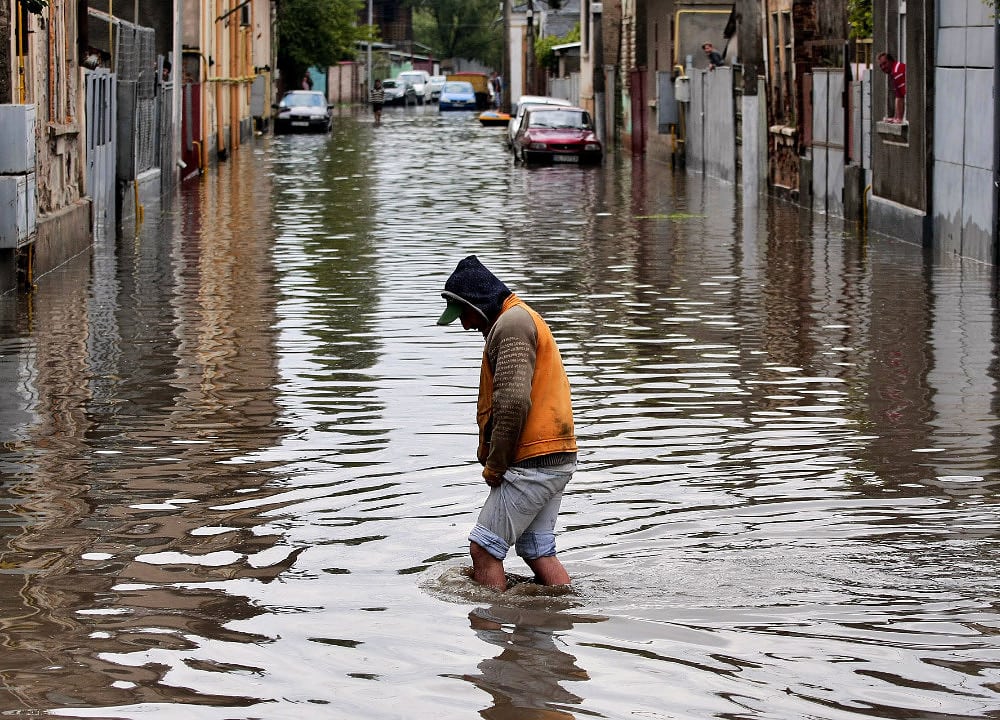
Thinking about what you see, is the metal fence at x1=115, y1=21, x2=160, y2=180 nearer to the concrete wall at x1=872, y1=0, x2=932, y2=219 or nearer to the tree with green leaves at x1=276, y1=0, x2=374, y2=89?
the concrete wall at x1=872, y1=0, x2=932, y2=219

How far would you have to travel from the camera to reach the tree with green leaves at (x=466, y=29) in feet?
484

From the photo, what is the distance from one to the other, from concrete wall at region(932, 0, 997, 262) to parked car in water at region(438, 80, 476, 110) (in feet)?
246

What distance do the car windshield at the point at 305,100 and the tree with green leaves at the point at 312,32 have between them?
15961 mm

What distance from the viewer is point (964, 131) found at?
21.1m

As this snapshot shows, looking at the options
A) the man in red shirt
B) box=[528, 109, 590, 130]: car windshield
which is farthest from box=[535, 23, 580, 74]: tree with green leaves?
the man in red shirt

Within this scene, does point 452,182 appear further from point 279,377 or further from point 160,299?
point 279,377

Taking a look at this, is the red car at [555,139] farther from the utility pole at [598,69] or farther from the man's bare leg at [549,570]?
the man's bare leg at [549,570]

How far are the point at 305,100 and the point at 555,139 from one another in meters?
21.4

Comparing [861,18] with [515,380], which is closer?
[515,380]

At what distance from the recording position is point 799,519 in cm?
855

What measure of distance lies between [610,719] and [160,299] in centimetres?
1267

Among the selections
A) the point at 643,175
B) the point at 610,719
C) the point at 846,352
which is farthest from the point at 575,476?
the point at 643,175

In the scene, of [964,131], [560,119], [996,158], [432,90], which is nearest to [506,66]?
[432,90]

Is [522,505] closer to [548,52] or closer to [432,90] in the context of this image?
[548,52]
